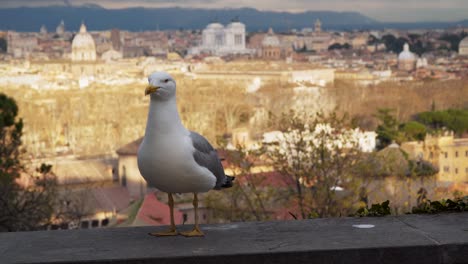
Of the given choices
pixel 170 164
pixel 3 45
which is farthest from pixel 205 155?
pixel 3 45

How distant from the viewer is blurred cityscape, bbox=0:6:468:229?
1998 cm

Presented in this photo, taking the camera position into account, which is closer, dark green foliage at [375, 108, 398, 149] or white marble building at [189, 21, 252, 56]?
dark green foliage at [375, 108, 398, 149]

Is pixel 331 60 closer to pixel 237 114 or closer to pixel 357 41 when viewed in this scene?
pixel 357 41

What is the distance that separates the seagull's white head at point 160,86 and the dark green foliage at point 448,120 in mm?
41227

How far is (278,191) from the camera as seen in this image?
16656mm

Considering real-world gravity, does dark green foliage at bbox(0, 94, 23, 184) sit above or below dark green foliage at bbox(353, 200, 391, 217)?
below

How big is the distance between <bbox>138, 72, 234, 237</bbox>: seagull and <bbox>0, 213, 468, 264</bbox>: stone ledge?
182 millimetres

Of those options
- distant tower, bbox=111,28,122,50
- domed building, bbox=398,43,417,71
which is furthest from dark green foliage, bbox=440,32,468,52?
distant tower, bbox=111,28,122,50

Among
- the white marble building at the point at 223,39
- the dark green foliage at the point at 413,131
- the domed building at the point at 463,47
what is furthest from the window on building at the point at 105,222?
the white marble building at the point at 223,39

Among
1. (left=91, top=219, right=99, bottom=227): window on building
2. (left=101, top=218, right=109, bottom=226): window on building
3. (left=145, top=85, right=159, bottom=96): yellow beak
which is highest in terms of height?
(left=145, top=85, right=159, bottom=96): yellow beak

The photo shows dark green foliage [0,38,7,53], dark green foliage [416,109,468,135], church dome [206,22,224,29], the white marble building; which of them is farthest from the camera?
dark green foliage [0,38,7,53]

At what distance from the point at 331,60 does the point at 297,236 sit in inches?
5120

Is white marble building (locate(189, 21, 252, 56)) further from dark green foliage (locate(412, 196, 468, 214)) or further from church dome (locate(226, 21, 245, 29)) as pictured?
dark green foliage (locate(412, 196, 468, 214))

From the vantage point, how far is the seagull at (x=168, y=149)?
390 cm
